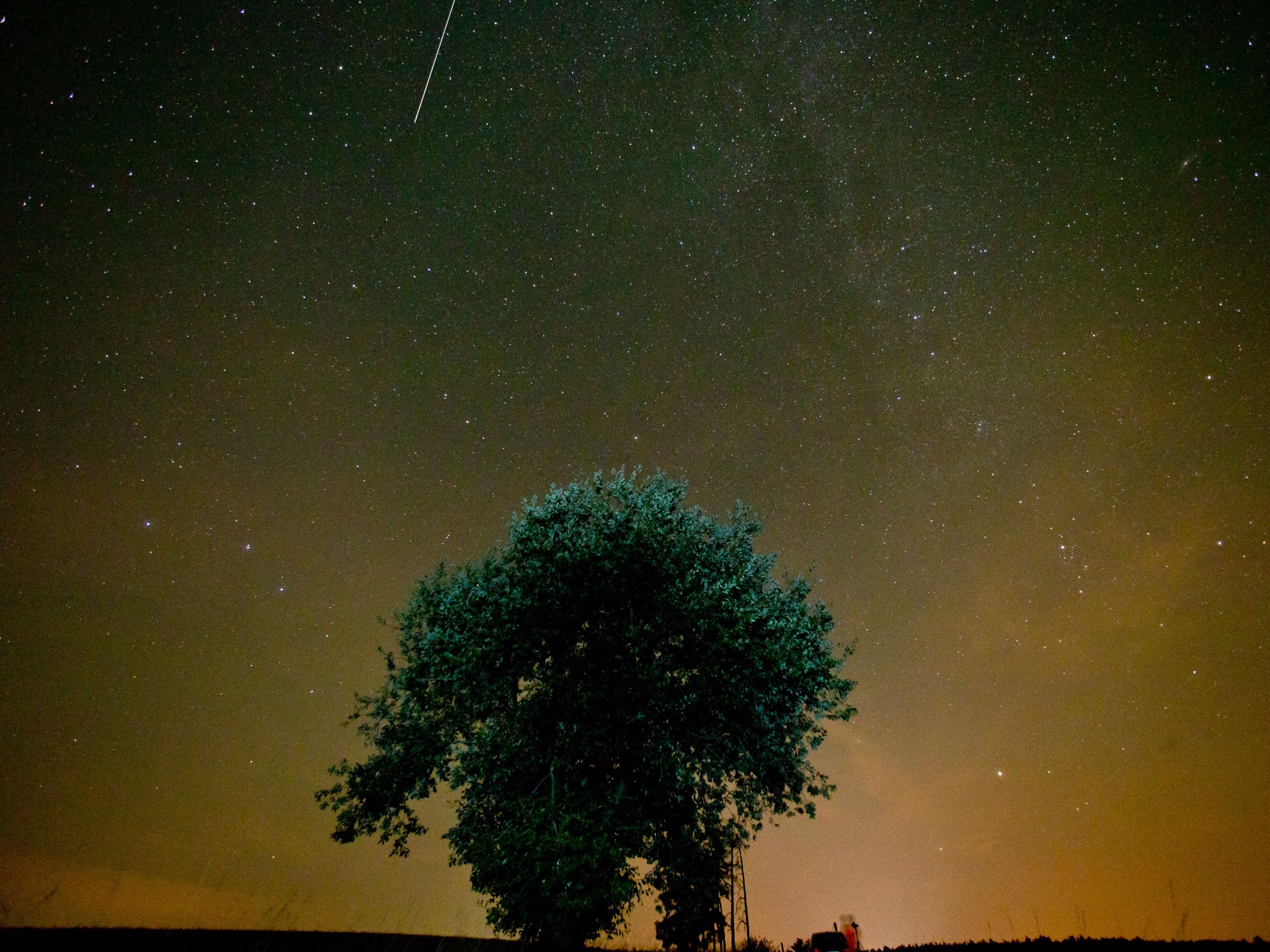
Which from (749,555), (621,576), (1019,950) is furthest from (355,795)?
(1019,950)

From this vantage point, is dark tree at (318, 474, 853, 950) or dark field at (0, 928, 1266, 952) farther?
dark tree at (318, 474, 853, 950)

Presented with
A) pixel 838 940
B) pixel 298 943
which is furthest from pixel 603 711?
pixel 838 940

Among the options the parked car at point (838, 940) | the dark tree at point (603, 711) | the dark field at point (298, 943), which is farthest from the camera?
the parked car at point (838, 940)

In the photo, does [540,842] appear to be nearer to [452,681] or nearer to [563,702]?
[563,702]

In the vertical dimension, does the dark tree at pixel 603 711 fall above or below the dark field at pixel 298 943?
above

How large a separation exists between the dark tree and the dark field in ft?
8.08

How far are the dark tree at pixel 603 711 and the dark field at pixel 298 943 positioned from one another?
2462mm

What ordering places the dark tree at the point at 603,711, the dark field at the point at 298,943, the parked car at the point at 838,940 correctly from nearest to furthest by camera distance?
the dark field at the point at 298,943 < the dark tree at the point at 603,711 < the parked car at the point at 838,940

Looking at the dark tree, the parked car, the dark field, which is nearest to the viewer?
the dark field

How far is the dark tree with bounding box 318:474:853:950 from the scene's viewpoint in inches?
600

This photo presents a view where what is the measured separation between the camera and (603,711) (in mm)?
15812

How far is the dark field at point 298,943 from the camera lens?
35.5 ft

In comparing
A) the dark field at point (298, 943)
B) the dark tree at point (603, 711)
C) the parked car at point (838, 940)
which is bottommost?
the parked car at point (838, 940)

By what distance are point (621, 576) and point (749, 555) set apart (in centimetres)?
498
